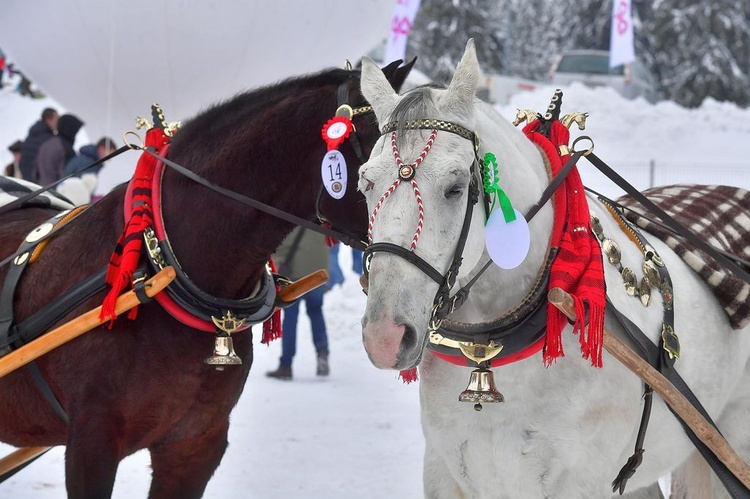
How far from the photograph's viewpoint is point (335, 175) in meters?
2.61

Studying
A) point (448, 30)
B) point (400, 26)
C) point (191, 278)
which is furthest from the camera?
point (448, 30)

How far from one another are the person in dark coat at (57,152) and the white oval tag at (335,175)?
23.0 feet

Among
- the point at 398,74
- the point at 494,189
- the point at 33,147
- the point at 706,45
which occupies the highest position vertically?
the point at 398,74

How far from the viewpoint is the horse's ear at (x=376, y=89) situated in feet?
7.41

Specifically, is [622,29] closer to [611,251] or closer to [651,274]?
[651,274]

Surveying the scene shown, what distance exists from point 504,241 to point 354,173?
2.16 feet

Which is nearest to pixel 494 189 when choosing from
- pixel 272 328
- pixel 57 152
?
pixel 272 328

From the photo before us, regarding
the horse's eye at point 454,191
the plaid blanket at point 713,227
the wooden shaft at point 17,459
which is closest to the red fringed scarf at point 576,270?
the horse's eye at point 454,191

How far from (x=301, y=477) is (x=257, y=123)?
2.58 metres

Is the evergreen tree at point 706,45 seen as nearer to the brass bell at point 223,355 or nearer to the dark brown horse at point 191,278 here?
the dark brown horse at point 191,278

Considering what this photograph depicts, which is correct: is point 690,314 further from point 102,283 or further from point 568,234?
point 102,283

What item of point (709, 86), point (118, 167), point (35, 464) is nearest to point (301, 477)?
point (35, 464)

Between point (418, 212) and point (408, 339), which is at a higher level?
point (418, 212)

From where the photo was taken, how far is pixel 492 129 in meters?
2.39
